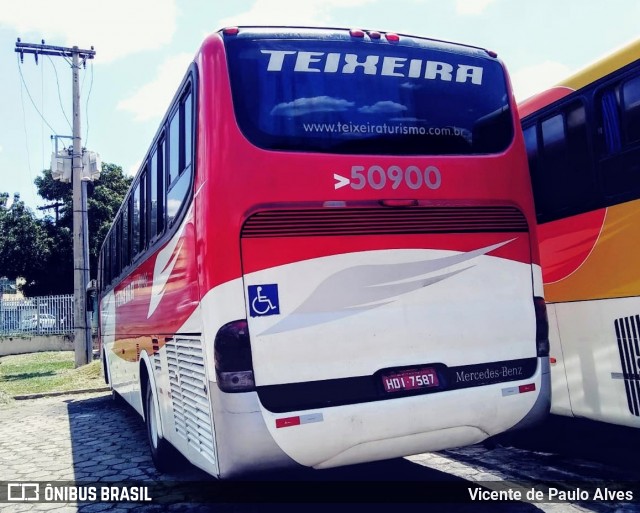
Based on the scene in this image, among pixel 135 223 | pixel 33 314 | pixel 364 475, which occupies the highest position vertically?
pixel 33 314

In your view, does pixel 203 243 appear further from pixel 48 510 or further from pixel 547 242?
pixel 547 242

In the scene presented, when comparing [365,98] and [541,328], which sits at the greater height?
[365,98]

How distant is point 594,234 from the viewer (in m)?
5.37

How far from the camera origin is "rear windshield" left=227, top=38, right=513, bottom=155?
4.22m

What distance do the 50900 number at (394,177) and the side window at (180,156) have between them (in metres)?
1.22

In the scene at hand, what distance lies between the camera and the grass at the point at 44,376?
1401 cm

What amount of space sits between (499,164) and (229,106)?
6.92 ft

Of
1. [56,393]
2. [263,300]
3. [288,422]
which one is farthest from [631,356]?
[56,393]

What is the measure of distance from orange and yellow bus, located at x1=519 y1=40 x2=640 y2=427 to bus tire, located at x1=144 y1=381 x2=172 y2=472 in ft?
12.7

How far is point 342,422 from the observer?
388 cm

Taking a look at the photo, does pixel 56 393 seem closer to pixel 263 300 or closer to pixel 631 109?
pixel 263 300

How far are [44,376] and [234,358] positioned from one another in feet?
48.6

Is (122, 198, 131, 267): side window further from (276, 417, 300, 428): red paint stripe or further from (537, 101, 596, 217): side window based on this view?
(537, 101, 596, 217): side window

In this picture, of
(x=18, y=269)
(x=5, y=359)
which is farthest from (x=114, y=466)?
(x=18, y=269)
